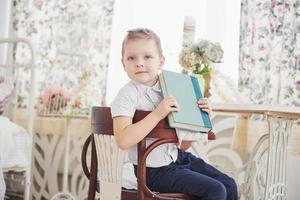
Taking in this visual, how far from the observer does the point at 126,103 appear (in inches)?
56.9

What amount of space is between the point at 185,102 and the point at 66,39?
6.26ft

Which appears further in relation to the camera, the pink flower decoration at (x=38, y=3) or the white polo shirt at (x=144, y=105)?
the pink flower decoration at (x=38, y=3)

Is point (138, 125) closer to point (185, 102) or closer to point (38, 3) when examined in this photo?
point (185, 102)

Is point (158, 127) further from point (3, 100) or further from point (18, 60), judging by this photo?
point (18, 60)

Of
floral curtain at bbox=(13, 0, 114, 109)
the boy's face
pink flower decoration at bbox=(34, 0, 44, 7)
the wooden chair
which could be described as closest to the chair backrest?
the wooden chair

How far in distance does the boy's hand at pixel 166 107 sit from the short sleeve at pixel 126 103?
0.09 m

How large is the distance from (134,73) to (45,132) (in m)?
1.82

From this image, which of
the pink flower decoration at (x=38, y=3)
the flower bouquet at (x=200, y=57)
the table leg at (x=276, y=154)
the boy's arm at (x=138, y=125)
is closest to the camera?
the boy's arm at (x=138, y=125)

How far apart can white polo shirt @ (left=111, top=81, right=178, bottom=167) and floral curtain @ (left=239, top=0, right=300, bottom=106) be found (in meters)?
1.08

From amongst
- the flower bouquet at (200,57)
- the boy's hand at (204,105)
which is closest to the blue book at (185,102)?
the boy's hand at (204,105)

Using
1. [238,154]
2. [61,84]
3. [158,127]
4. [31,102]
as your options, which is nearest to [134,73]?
[158,127]

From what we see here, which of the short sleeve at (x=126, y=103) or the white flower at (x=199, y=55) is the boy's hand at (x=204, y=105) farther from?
the white flower at (x=199, y=55)

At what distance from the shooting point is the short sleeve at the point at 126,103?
1417 millimetres

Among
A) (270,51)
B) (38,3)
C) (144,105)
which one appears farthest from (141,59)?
(38,3)
